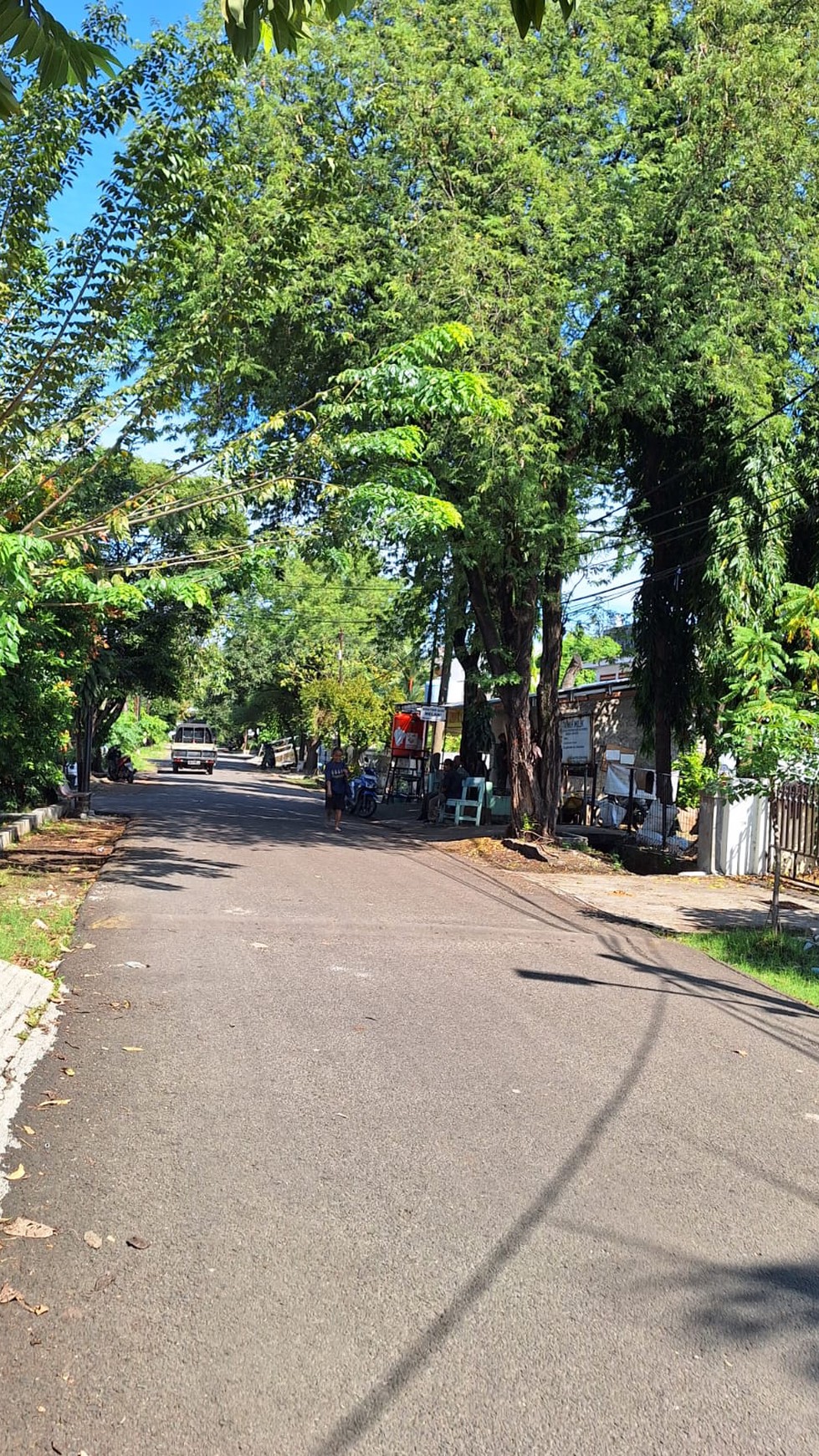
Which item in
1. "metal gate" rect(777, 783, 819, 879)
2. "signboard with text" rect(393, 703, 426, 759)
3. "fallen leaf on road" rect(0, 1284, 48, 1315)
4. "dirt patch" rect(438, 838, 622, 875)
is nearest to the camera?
"fallen leaf on road" rect(0, 1284, 48, 1315)

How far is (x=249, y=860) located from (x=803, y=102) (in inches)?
586

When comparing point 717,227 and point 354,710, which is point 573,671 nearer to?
point 354,710

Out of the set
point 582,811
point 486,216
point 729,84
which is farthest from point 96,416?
point 582,811

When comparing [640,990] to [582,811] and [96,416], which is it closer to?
[96,416]

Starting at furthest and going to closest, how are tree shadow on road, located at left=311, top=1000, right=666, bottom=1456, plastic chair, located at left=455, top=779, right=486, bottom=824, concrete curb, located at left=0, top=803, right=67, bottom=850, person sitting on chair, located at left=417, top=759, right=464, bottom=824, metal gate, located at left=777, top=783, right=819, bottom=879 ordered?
person sitting on chair, located at left=417, top=759, right=464, bottom=824 → plastic chair, located at left=455, top=779, right=486, bottom=824 → concrete curb, located at left=0, top=803, right=67, bottom=850 → metal gate, located at left=777, top=783, right=819, bottom=879 → tree shadow on road, located at left=311, top=1000, right=666, bottom=1456

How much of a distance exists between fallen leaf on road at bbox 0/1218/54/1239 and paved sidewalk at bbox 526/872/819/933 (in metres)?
9.84

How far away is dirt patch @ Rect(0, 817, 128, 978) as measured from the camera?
9.20m

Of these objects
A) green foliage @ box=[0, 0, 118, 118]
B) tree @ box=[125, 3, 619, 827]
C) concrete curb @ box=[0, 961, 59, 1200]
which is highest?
tree @ box=[125, 3, 619, 827]

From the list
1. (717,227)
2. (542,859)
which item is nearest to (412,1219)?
(542,859)

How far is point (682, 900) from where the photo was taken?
52.1 feet

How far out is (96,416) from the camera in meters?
10.9

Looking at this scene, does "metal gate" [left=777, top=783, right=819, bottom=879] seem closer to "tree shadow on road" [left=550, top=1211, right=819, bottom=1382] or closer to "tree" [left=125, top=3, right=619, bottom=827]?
"tree" [left=125, top=3, right=619, bottom=827]

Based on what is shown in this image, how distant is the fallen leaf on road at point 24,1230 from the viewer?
413 centimetres

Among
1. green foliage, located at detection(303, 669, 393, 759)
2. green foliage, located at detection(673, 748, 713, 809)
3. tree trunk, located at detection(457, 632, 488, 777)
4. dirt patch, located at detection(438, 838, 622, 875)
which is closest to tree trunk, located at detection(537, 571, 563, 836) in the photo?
dirt patch, located at detection(438, 838, 622, 875)
